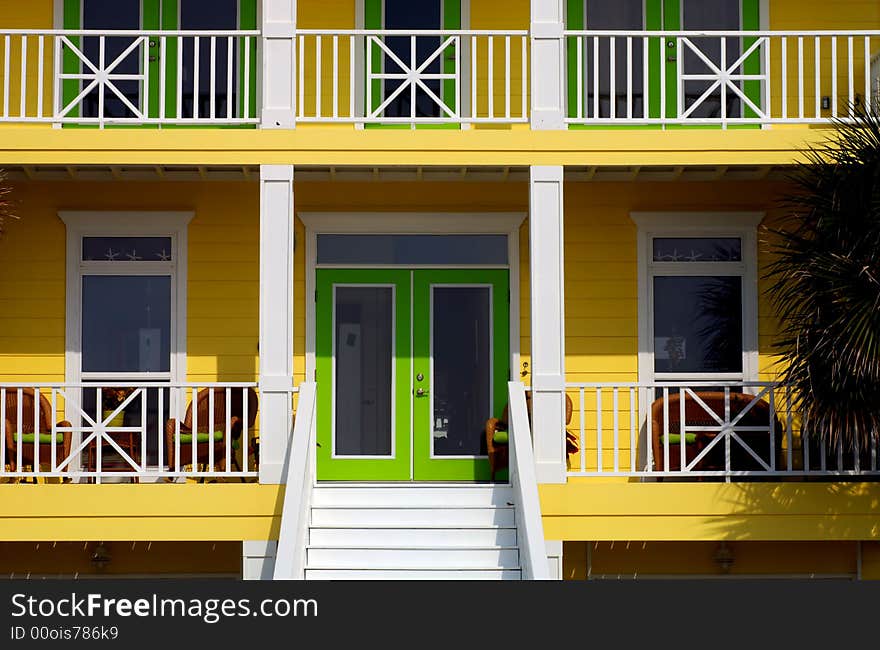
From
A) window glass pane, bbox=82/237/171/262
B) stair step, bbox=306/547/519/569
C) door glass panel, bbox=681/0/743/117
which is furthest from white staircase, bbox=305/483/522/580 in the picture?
door glass panel, bbox=681/0/743/117

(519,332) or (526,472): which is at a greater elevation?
(519,332)

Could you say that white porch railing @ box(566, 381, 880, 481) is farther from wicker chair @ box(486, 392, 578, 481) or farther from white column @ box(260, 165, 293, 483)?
white column @ box(260, 165, 293, 483)

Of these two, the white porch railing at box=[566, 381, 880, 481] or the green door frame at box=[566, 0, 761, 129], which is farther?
the green door frame at box=[566, 0, 761, 129]

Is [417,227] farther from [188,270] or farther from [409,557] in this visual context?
[409,557]

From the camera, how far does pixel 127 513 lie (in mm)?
10812

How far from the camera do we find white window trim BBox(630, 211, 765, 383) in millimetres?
12898

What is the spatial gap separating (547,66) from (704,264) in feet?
9.16

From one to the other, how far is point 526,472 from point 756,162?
3.34 meters

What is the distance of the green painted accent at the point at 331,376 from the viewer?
12820 millimetres

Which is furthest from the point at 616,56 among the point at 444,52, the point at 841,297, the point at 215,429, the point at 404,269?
the point at 215,429

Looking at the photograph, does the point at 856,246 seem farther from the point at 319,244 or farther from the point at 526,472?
the point at 319,244

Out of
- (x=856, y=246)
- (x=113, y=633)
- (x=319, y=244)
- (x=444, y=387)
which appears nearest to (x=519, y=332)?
(x=444, y=387)

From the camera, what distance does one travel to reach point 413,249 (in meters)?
13.0

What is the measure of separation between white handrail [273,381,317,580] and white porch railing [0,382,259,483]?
47 cm
